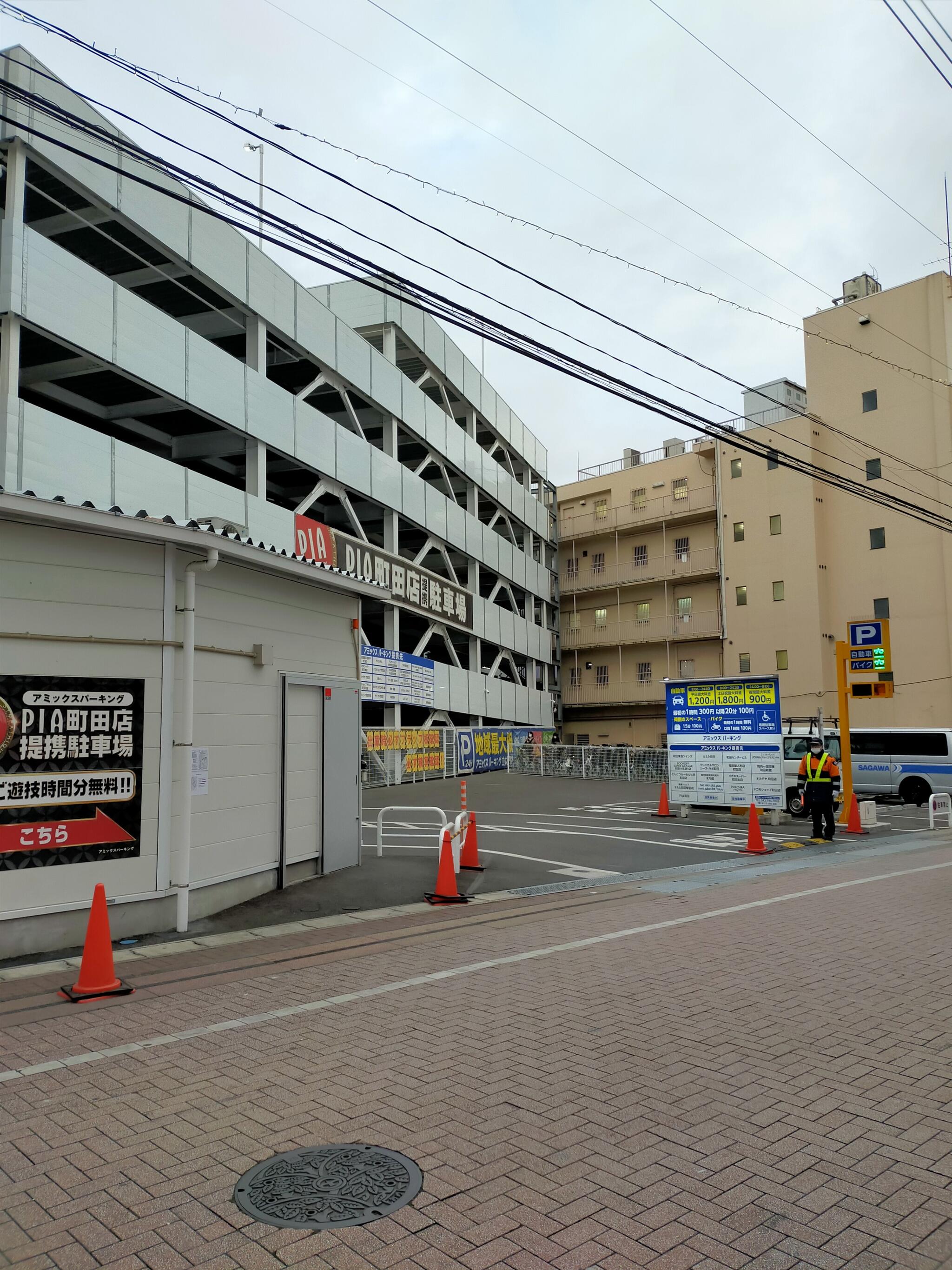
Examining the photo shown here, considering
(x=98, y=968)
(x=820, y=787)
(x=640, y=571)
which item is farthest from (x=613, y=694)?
(x=98, y=968)

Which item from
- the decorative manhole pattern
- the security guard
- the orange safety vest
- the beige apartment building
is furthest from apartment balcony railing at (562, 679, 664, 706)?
the decorative manhole pattern

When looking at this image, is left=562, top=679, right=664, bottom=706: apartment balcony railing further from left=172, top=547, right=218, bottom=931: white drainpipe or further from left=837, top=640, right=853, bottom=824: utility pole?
left=172, top=547, right=218, bottom=931: white drainpipe

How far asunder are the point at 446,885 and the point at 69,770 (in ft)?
14.7

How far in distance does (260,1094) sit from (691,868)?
10094mm

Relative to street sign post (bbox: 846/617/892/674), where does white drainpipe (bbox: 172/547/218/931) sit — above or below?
below

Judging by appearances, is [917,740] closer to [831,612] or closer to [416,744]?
[416,744]

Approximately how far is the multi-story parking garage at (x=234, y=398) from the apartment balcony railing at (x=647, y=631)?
390 inches

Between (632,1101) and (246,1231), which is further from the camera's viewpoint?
(632,1101)

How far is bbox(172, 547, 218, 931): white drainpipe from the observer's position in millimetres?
8953

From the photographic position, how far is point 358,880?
11.7 m

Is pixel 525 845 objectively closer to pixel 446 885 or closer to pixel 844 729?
pixel 446 885

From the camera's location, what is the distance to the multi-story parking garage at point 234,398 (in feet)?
59.3

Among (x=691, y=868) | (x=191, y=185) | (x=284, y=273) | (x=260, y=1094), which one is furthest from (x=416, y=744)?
(x=260, y=1094)

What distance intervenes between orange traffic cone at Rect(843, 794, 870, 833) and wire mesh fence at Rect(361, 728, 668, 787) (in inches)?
399
